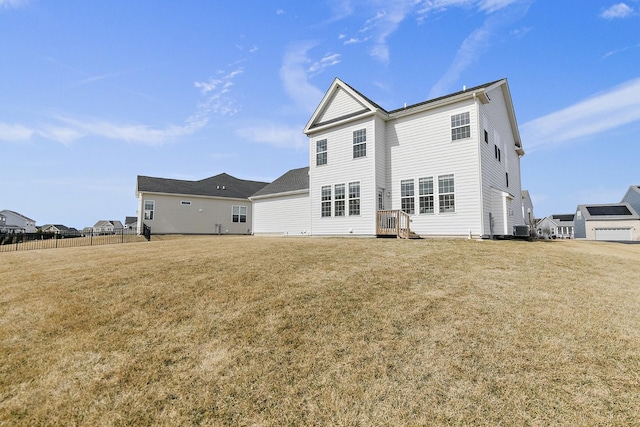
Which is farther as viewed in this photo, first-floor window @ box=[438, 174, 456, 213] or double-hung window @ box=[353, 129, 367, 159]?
double-hung window @ box=[353, 129, 367, 159]

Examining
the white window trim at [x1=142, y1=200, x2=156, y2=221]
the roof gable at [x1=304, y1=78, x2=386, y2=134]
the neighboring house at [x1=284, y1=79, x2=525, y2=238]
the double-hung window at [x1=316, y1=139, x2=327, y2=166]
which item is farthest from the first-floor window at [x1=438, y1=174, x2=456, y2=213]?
the white window trim at [x1=142, y1=200, x2=156, y2=221]

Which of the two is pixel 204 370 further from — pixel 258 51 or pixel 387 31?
pixel 387 31

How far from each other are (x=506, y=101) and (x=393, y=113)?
313 inches

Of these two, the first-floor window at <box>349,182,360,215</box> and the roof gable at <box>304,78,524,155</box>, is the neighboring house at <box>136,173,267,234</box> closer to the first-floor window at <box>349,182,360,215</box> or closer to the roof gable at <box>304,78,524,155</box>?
the roof gable at <box>304,78,524,155</box>

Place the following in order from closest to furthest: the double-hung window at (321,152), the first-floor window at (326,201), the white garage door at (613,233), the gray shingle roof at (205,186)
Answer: the first-floor window at (326,201)
the double-hung window at (321,152)
the gray shingle roof at (205,186)
the white garage door at (613,233)

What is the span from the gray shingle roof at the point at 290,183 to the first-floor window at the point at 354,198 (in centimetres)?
491

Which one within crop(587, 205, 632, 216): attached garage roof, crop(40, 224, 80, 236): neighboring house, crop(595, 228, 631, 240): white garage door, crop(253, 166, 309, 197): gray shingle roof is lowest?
crop(595, 228, 631, 240): white garage door

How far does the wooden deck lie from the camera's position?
14.1 meters

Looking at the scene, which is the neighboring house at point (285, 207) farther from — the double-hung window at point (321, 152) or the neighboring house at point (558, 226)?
the neighboring house at point (558, 226)

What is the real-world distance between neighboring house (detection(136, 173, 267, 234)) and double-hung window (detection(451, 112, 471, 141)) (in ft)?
78.8

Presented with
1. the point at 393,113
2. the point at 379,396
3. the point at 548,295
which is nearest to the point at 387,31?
the point at 393,113

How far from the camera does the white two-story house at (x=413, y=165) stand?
13391mm

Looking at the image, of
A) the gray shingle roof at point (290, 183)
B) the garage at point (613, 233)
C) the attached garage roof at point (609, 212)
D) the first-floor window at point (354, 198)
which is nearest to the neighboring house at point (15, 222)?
the gray shingle roof at point (290, 183)

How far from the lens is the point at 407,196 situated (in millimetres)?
15125
